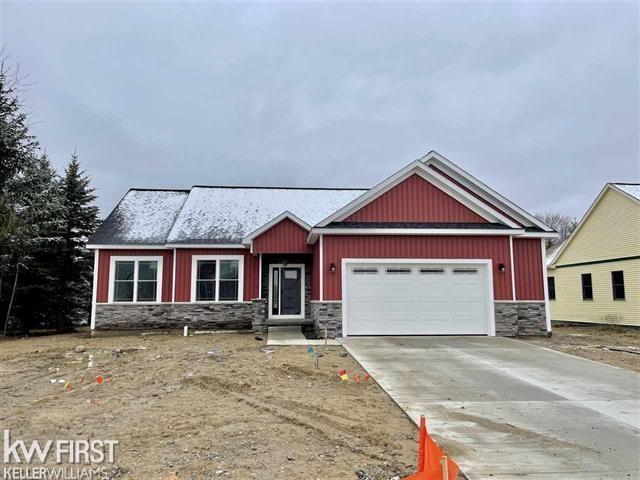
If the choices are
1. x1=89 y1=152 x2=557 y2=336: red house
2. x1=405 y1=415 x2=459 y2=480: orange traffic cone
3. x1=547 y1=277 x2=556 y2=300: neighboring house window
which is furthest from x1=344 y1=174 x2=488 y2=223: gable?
x1=547 y1=277 x2=556 y2=300: neighboring house window

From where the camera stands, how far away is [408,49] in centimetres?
1767

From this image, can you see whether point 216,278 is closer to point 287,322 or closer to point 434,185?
point 287,322

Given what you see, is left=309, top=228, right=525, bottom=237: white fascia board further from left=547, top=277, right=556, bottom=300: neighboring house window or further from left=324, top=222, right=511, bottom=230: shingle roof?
left=547, top=277, right=556, bottom=300: neighboring house window

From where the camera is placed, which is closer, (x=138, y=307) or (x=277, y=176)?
(x=138, y=307)

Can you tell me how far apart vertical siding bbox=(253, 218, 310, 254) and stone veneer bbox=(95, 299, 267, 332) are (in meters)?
2.33

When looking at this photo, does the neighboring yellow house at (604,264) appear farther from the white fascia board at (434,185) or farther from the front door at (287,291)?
the front door at (287,291)

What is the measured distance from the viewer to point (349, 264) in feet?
43.8

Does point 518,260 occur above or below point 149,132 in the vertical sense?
below

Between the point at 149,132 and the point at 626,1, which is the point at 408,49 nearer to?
the point at 626,1

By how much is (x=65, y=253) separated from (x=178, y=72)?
382 inches

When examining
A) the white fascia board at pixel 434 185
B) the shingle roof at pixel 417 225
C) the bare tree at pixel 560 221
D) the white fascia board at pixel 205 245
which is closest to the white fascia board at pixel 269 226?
the white fascia board at pixel 205 245

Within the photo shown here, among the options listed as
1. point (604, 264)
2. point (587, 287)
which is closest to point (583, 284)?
point (587, 287)

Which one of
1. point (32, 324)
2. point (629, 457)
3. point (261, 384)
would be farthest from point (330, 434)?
point (32, 324)

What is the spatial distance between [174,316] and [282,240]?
16.6 feet
